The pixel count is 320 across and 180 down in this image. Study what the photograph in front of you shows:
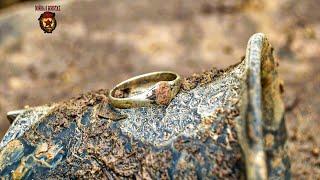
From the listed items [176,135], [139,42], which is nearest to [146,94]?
[176,135]

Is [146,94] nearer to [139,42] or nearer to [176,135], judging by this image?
[176,135]

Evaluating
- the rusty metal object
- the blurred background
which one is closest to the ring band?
the rusty metal object

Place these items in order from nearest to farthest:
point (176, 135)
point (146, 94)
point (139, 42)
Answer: point (176, 135), point (146, 94), point (139, 42)

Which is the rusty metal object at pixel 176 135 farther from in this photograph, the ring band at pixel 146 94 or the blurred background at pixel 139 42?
the blurred background at pixel 139 42

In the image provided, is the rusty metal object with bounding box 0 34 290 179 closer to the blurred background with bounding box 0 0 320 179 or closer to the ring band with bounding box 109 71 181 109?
the ring band with bounding box 109 71 181 109

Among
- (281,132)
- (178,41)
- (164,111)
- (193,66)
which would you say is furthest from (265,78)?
(178,41)

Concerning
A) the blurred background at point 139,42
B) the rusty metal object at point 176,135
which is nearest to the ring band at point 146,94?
the rusty metal object at point 176,135

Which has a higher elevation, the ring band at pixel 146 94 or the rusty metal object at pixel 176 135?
the ring band at pixel 146 94
